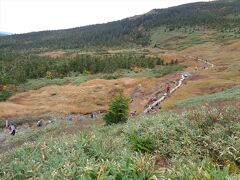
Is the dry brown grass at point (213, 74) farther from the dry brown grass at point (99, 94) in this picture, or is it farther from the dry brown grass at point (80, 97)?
the dry brown grass at point (80, 97)

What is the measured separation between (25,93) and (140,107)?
1490 inches

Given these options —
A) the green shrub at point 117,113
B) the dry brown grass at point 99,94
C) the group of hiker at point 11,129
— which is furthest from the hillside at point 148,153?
the dry brown grass at point 99,94

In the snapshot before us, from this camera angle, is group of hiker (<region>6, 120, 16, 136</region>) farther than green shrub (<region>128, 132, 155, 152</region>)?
Yes

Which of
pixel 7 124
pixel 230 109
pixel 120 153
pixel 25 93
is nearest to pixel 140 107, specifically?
pixel 7 124

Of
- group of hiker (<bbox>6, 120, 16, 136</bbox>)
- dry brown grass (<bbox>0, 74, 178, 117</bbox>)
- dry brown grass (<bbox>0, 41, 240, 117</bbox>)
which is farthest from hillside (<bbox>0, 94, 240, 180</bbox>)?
dry brown grass (<bbox>0, 74, 178, 117</bbox>)

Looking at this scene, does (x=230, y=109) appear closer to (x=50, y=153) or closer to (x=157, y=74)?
(x=50, y=153)

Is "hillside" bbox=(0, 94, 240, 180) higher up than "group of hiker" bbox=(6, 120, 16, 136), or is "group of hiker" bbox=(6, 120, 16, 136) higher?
"hillside" bbox=(0, 94, 240, 180)

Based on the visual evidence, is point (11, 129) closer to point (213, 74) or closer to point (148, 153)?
point (148, 153)

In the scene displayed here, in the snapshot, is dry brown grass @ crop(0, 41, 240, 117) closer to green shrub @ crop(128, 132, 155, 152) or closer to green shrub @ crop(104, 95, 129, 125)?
green shrub @ crop(104, 95, 129, 125)

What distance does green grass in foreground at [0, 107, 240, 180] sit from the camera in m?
9.26

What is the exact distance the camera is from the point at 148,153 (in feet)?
46.8

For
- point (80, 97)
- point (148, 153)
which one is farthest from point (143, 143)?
point (80, 97)

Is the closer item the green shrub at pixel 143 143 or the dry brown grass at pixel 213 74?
the green shrub at pixel 143 143

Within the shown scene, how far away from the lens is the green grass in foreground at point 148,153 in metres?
9.26
